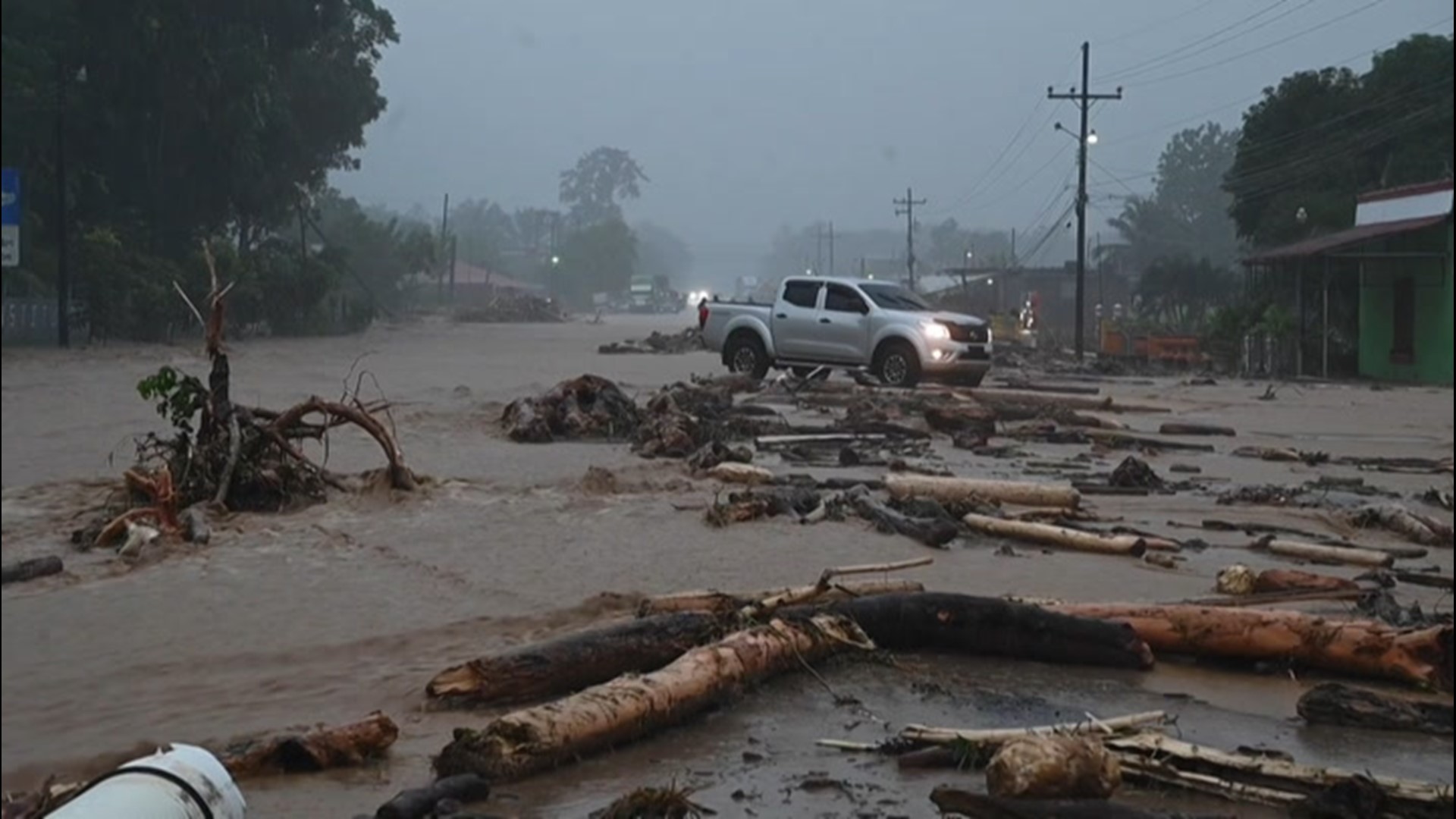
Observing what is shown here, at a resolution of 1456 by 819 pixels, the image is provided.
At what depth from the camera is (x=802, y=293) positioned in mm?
25875

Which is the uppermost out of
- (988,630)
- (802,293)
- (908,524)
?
(802,293)

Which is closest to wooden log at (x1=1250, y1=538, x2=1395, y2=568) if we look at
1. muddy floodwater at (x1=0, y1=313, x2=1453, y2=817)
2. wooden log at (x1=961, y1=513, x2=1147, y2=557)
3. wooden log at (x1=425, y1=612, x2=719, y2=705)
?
muddy floodwater at (x1=0, y1=313, x2=1453, y2=817)

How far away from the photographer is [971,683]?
268 inches

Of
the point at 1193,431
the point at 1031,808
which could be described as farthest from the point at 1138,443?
the point at 1031,808

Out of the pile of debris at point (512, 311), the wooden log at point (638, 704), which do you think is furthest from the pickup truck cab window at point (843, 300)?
the pile of debris at point (512, 311)

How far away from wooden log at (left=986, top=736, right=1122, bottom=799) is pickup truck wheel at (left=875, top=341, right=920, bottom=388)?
65.5 ft

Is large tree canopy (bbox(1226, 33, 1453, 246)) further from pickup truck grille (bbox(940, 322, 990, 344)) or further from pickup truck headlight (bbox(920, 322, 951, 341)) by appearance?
pickup truck headlight (bbox(920, 322, 951, 341))

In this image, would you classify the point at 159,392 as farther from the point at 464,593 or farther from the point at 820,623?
the point at 820,623

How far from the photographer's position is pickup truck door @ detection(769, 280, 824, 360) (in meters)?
25.6

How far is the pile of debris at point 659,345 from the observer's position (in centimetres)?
4256

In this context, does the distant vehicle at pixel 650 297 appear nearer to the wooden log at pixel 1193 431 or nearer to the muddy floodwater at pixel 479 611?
the wooden log at pixel 1193 431

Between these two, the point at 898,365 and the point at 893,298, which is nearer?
the point at 898,365

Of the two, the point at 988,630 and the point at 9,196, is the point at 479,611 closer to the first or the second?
the point at 988,630

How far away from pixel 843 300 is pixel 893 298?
0.85 m
